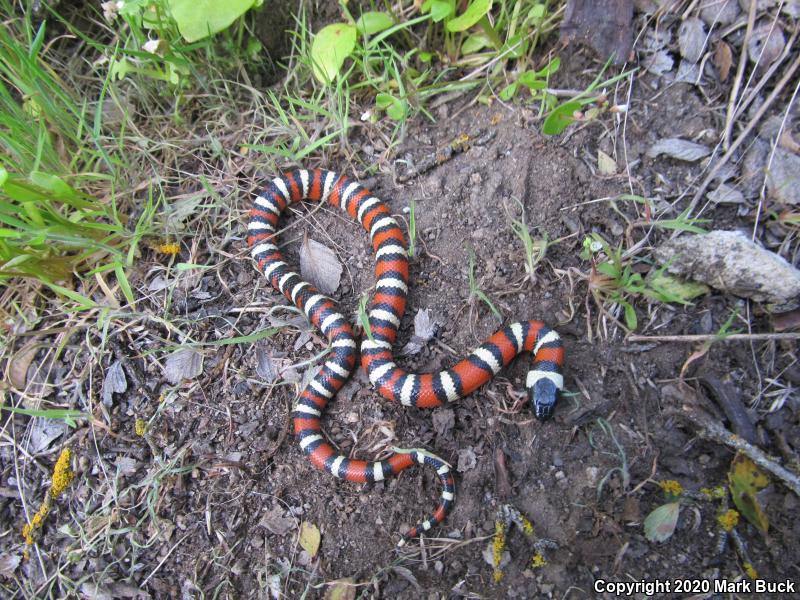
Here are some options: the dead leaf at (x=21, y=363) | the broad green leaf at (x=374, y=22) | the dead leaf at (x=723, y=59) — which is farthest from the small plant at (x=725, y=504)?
the dead leaf at (x=21, y=363)

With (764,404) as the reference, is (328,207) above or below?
above

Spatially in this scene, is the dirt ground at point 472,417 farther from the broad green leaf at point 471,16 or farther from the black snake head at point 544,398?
the broad green leaf at point 471,16

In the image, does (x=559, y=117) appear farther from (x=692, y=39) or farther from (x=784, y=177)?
(x=784, y=177)

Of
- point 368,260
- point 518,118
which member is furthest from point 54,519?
point 518,118

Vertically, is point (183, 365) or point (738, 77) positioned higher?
point (183, 365)

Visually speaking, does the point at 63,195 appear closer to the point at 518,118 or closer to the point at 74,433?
the point at 74,433

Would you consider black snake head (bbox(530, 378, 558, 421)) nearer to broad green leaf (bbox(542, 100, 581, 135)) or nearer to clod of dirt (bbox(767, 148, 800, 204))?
broad green leaf (bbox(542, 100, 581, 135))

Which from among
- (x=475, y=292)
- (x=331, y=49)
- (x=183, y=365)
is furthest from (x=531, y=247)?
(x=183, y=365)
